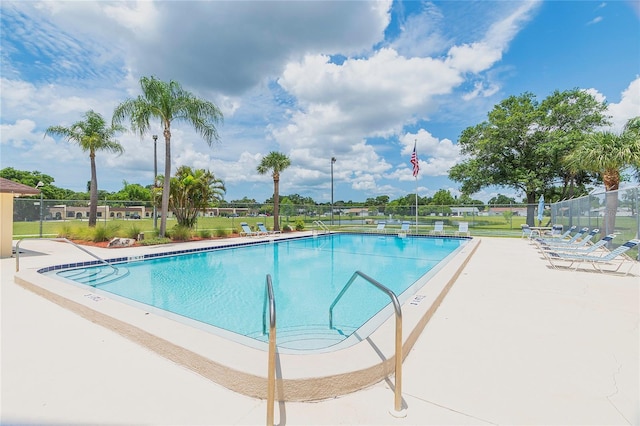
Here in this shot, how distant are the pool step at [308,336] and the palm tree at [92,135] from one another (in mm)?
15494

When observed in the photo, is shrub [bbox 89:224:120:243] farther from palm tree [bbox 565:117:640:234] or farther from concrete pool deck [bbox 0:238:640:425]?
palm tree [bbox 565:117:640:234]

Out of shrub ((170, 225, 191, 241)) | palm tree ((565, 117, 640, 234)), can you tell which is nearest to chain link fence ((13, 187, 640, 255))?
palm tree ((565, 117, 640, 234))

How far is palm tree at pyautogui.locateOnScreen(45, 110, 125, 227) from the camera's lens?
48.5 ft

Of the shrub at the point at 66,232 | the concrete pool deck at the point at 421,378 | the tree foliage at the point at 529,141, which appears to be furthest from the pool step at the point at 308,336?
the tree foliage at the point at 529,141

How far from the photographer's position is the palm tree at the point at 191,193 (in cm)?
1466

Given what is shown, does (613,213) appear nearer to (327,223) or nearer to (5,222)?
(327,223)

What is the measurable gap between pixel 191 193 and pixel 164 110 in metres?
4.15

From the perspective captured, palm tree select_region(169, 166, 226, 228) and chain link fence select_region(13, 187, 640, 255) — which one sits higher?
palm tree select_region(169, 166, 226, 228)

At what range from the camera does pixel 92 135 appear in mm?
14977

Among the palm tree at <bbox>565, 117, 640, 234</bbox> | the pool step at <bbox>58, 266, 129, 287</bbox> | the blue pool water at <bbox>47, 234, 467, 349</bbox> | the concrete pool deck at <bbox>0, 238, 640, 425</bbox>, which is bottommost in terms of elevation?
the blue pool water at <bbox>47, 234, 467, 349</bbox>

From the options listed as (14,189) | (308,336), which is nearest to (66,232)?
(14,189)

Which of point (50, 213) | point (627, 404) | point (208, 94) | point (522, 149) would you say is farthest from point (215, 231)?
point (522, 149)

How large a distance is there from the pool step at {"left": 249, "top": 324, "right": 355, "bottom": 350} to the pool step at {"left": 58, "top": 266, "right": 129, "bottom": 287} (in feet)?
15.7

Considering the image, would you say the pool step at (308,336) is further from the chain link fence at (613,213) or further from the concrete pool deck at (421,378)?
the chain link fence at (613,213)
